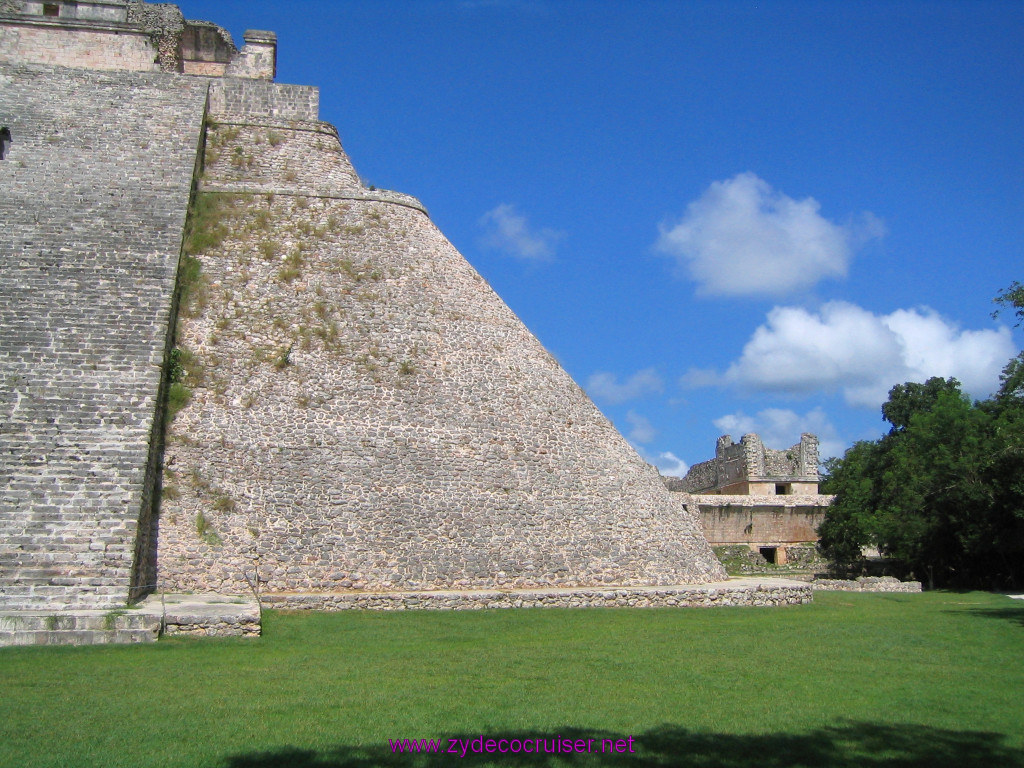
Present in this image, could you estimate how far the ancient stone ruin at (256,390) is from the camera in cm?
1216

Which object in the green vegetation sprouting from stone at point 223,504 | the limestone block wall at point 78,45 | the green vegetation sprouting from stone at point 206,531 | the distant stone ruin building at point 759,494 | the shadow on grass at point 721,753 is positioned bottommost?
the shadow on grass at point 721,753

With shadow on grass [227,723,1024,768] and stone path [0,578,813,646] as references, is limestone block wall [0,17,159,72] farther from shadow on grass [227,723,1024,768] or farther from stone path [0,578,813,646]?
shadow on grass [227,723,1024,768]

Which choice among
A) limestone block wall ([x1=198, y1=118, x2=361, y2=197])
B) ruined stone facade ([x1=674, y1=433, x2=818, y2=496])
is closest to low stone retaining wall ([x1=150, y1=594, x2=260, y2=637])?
limestone block wall ([x1=198, y1=118, x2=361, y2=197])

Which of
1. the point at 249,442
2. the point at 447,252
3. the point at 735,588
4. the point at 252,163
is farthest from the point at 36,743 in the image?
the point at 252,163

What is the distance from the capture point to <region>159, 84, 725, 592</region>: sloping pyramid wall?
13609 millimetres

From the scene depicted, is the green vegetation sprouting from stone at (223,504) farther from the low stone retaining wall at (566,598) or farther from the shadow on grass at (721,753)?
the shadow on grass at (721,753)

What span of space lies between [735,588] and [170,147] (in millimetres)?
12143

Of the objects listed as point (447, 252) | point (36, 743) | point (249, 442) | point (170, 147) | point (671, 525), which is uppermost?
point (170, 147)

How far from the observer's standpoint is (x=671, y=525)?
16438 mm

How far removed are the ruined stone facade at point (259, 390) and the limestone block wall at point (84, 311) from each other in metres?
0.04

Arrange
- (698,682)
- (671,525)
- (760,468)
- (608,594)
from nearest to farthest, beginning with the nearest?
(698,682)
(608,594)
(671,525)
(760,468)

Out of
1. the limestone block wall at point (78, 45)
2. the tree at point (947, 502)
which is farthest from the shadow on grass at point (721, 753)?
the limestone block wall at point (78, 45)

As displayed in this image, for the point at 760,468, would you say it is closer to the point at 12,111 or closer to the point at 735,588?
the point at 735,588

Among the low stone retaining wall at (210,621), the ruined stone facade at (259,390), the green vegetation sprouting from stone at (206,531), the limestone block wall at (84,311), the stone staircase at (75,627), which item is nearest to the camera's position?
the stone staircase at (75,627)
